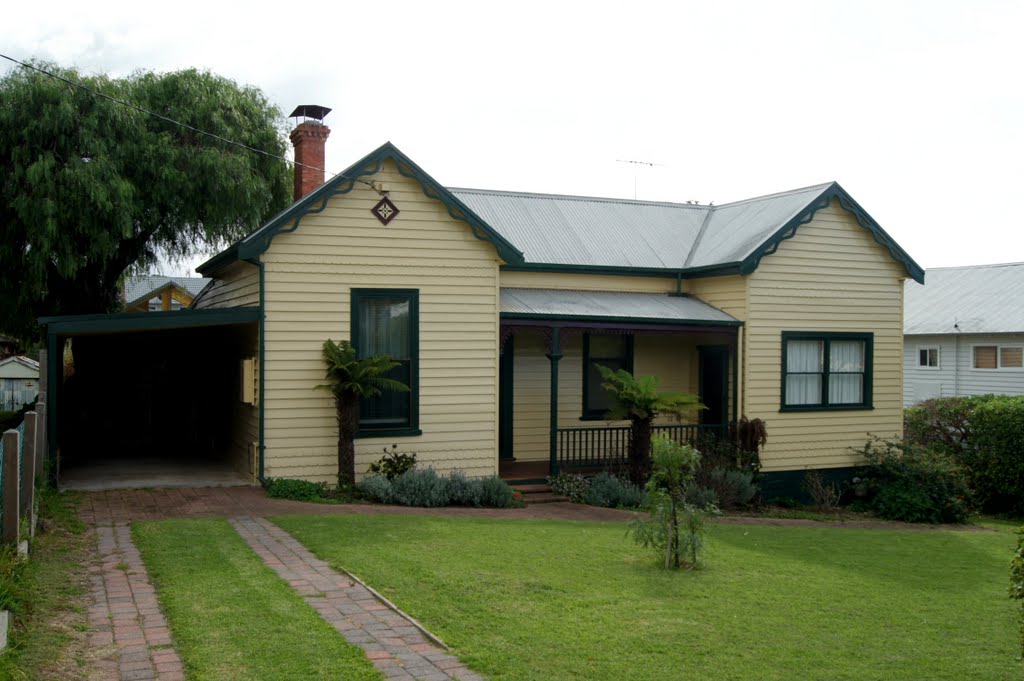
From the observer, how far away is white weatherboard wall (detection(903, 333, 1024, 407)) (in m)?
31.6

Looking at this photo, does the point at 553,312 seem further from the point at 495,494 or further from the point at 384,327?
the point at 495,494

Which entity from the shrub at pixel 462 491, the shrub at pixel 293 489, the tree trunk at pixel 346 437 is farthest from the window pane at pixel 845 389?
the shrub at pixel 293 489

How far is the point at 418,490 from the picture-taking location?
1441 centimetres

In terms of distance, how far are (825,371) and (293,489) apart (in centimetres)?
1109

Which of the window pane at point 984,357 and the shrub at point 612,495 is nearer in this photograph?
the shrub at point 612,495

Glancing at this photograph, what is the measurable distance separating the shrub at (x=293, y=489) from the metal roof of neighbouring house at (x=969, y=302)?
81.3 ft

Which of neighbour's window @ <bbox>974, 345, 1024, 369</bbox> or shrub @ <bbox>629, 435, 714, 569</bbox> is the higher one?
neighbour's window @ <bbox>974, 345, 1024, 369</bbox>

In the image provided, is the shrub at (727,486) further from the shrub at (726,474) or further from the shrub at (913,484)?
the shrub at (913,484)

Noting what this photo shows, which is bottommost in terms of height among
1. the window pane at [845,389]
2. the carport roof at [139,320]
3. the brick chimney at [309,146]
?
the window pane at [845,389]

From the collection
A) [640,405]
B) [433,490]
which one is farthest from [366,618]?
[640,405]

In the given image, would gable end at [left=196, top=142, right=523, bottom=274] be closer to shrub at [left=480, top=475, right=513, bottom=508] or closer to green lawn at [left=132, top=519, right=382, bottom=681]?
shrub at [left=480, top=475, right=513, bottom=508]

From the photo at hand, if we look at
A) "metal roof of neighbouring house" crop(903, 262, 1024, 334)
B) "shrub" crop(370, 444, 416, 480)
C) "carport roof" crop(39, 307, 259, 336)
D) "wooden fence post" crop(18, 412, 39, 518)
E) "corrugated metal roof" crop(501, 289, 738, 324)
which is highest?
"metal roof of neighbouring house" crop(903, 262, 1024, 334)

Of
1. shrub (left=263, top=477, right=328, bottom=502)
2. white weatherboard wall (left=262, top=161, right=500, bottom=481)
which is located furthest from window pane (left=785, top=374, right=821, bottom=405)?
shrub (left=263, top=477, right=328, bottom=502)

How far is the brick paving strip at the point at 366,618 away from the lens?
6.61 m
